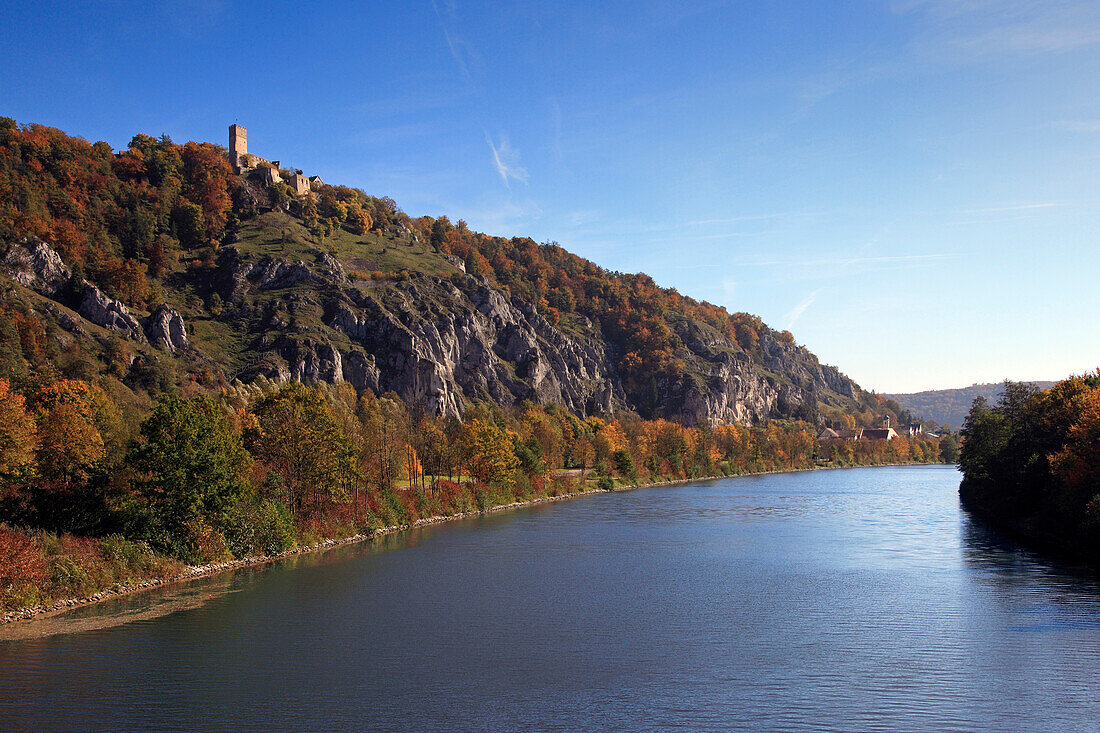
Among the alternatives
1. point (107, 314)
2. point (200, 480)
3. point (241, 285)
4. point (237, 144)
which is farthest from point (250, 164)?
point (200, 480)

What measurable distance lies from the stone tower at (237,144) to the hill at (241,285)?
3474 millimetres

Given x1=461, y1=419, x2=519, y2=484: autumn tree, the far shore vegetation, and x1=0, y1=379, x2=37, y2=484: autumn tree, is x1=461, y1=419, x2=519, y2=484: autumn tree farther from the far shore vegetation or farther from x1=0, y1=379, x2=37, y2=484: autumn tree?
x1=0, y1=379, x2=37, y2=484: autumn tree

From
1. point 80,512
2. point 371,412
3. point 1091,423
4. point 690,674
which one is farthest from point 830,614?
point 371,412

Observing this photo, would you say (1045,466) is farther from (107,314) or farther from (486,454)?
(107,314)

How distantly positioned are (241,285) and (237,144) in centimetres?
6224

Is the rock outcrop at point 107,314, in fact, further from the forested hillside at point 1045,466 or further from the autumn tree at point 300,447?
the forested hillside at point 1045,466

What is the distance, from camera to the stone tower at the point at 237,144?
173 m

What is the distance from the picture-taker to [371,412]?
7906 cm

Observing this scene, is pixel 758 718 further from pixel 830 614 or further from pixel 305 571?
pixel 305 571

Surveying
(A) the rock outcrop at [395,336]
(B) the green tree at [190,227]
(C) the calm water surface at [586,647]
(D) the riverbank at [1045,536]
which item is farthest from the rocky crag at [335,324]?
(D) the riverbank at [1045,536]

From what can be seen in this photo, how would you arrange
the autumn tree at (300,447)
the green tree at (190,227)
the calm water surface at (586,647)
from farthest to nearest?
the green tree at (190,227)
the autumn tree at (300,447)
the calm water surface at (586,647)

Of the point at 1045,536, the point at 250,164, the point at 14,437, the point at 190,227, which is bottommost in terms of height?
the point at 1045,536

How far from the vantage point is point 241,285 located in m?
131

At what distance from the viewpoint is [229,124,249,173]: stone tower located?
172750mm
